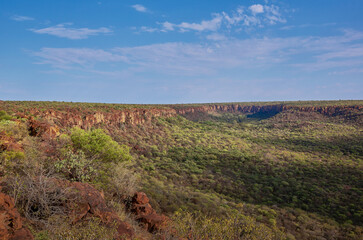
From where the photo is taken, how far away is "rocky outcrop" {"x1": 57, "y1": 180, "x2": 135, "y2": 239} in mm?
7207

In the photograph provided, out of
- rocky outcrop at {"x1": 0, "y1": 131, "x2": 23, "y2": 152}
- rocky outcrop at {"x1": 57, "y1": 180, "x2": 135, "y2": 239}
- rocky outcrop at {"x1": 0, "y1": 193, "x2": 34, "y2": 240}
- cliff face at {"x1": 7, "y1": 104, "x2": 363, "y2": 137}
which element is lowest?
rocky outcrop at {"x1": 57, "y1": 180, "x2": 135, "y2": 239}

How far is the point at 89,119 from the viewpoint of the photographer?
30344 millimetres

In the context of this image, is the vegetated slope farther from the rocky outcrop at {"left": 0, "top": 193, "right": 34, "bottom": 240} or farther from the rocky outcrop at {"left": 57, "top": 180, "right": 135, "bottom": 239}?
the rocky outcrop at {"left": 0, "top": 193, "right": 34, "bottom": 240}

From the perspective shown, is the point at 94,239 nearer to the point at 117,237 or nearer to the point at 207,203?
the point at 117,237

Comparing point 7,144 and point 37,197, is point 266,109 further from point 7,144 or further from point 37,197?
point 37,197

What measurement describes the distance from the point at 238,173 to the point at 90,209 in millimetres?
22950

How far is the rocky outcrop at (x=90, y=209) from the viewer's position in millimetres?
7207

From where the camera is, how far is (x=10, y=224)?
554 centimetres

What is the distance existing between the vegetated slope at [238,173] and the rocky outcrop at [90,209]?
2.15m

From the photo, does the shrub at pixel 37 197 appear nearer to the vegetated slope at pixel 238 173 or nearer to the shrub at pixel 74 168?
the shrub at pixel 74 168

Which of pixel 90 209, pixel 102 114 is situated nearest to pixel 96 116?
pixel 102 114

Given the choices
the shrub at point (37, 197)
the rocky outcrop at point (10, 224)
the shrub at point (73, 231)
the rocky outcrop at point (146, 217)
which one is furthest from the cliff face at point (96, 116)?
the rocky outcrop at point (10, 224)

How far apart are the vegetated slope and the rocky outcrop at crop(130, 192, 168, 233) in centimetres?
81

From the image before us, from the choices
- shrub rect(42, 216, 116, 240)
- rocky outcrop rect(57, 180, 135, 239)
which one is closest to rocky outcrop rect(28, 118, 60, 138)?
rocky outcrop rect(57, 180, 135, 239)
